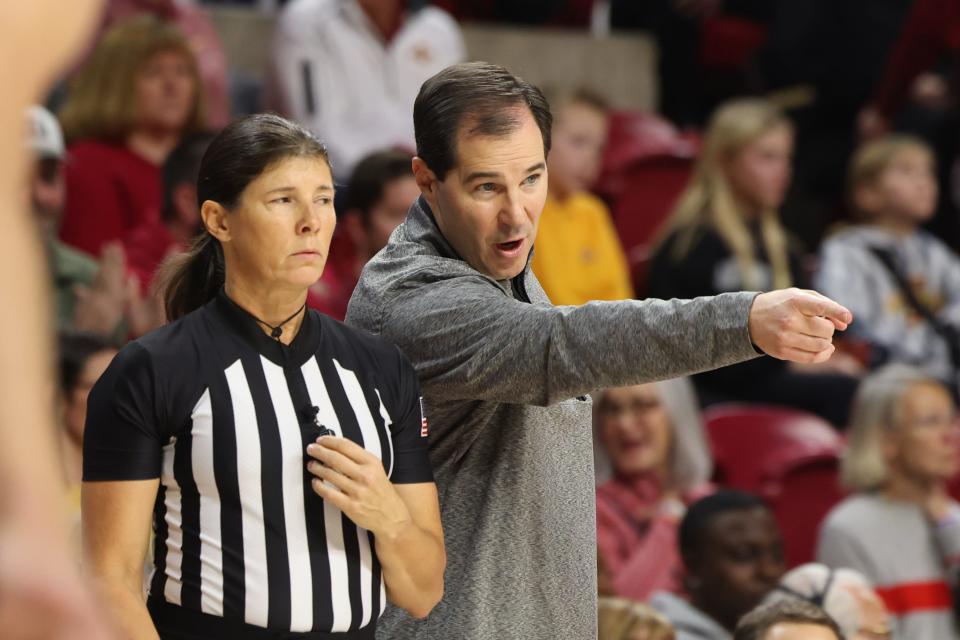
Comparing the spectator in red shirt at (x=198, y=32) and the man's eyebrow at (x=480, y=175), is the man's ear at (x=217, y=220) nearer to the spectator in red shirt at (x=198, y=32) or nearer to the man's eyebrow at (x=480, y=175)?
the man's eyebrow at (x=480, y=175)

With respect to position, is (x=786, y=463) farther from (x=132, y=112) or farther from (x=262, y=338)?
(x=262, y=338)

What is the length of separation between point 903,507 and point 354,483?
3040 millimetres

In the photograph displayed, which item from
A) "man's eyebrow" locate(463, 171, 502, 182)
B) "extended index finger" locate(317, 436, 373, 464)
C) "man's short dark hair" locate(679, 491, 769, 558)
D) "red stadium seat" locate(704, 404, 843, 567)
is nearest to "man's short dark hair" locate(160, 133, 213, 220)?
"man's short dark hair" locate(679, 491, 769, 558)

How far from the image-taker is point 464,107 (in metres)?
1.74

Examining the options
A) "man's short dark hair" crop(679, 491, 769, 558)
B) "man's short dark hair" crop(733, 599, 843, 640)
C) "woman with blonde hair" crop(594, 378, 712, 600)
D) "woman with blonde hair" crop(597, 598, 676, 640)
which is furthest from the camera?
"woman with blonde hair" crop(594, 378, 712, 600)

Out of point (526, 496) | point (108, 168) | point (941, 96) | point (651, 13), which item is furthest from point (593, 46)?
point (526, 496)

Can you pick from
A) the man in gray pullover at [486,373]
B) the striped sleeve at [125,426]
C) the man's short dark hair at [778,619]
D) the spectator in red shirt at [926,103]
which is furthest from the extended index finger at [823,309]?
the spectator in red shirt at [926,103]

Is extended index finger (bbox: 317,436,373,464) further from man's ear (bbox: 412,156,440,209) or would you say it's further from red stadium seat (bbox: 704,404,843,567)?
red stadium seat (bbox: 704,404,843,567)

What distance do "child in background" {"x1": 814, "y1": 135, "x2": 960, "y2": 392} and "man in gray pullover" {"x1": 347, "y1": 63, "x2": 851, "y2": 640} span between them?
3.69 meters

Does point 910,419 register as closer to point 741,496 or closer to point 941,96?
point 741,496

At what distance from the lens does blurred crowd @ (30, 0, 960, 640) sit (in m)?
3.69

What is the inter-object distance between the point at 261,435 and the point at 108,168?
310 cm

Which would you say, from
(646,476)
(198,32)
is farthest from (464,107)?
(198,32)

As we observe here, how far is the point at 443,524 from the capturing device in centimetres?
178
